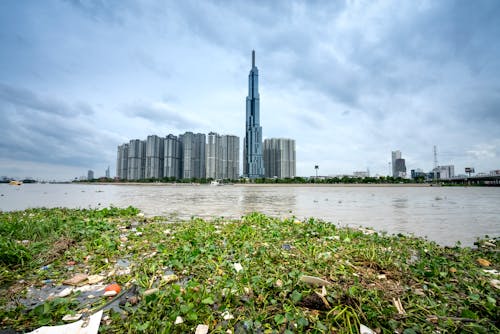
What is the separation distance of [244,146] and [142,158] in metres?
80.7

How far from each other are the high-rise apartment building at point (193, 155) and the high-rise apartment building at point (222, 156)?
4039 mm

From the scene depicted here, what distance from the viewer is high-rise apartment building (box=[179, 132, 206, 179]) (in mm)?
151375

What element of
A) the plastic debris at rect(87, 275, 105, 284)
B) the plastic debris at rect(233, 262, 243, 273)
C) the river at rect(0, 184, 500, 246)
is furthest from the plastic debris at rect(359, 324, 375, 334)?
the river at rect(0, 184, 500, 246)

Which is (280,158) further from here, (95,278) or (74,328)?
(74,328)

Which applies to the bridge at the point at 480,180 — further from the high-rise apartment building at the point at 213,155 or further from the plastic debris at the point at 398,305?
the plastic debris at the point at 398,305

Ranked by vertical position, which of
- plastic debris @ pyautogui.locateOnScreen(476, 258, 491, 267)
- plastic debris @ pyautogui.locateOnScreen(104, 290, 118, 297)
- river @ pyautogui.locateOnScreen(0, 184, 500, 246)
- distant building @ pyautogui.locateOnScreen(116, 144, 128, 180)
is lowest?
river @ pyautogui.locateOnScreen(0, 184, 500, 246)

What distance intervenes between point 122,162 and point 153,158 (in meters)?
34.0

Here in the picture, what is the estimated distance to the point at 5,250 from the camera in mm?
3986

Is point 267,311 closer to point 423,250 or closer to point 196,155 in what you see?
point 423,250

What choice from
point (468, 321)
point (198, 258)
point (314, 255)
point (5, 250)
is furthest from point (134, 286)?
point (468, 321)

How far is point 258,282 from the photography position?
3.20 metres

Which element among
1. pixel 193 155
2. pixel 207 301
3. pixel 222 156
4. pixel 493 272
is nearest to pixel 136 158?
pixel 193 155

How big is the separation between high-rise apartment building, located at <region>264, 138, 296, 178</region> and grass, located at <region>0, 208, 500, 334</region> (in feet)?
592

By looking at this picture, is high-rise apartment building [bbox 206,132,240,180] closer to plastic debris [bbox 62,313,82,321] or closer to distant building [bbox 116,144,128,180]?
distant building [bbox 116,144,128,180]
